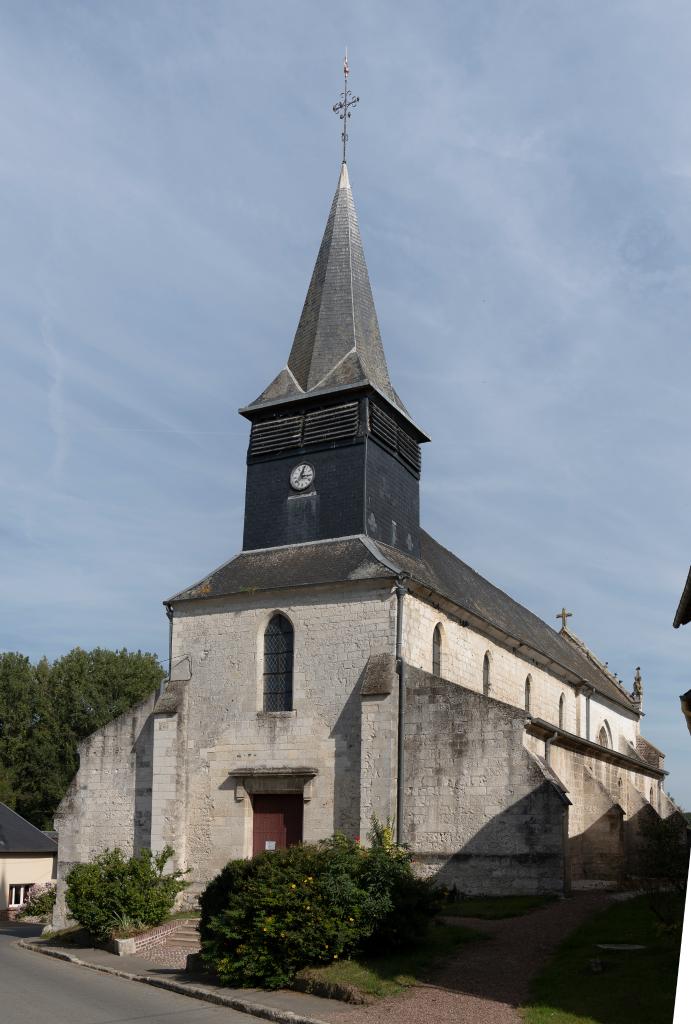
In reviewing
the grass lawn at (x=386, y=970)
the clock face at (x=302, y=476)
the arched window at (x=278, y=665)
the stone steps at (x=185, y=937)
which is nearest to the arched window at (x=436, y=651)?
the arched window at (x=278, y=665)

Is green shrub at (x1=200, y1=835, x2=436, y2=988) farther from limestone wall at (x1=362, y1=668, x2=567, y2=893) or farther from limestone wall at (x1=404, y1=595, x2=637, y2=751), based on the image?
limestone wall at (x1=404, y1=595, x2=637, y2=751)

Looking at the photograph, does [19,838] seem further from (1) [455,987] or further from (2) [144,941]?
(1) [455,987]

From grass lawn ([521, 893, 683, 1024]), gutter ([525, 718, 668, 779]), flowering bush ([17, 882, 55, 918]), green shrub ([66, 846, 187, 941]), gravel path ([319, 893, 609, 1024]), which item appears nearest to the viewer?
grass lawn ([521, 893, 683, 1024])

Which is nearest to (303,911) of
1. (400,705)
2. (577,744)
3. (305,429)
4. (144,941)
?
(144,941)

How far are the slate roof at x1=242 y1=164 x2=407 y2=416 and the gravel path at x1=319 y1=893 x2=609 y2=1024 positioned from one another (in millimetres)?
13230

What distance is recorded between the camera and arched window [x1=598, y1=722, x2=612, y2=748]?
37156mm

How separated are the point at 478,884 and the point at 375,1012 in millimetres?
7753

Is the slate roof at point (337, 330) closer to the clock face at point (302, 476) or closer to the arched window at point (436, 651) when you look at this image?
the clock face at point (302, 476)

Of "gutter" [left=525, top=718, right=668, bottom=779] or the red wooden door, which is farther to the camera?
the red wooden door

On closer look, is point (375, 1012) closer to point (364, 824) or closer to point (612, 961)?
point (612, 961)

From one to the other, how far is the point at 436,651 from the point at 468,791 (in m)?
4.29

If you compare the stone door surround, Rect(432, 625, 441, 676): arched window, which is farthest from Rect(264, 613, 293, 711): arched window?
Rect(432, 625, 441, 676): arched window

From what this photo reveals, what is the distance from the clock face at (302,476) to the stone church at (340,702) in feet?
0.16

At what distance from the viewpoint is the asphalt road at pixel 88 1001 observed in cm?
1152
